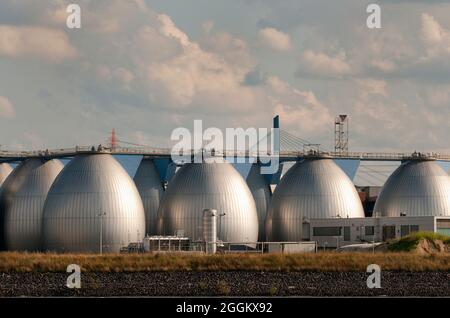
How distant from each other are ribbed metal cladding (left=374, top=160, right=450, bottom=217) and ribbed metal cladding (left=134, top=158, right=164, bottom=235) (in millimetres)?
22325

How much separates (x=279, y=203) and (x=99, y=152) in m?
18.8

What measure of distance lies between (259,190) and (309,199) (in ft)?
33.1

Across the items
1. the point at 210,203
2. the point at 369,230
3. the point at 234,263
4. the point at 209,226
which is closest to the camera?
the point at 234,263

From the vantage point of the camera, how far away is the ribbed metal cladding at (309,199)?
110250 millimetres

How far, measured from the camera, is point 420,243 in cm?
7875

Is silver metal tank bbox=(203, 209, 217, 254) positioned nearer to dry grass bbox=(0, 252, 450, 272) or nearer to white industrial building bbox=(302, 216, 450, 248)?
white industrial building bbox=(302, 216, 450, 248)

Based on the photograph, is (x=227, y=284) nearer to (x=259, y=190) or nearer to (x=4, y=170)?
(x=259, y=190)

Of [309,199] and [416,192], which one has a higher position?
[416,192]

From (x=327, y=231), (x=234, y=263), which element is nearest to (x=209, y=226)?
(x=327, y=231)

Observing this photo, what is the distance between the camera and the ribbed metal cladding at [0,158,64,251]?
358ft

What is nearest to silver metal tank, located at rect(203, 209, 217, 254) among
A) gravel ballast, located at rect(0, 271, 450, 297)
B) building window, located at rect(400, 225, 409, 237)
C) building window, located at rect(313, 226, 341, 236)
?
building window, located at rect(313, 226, 341, 236)
